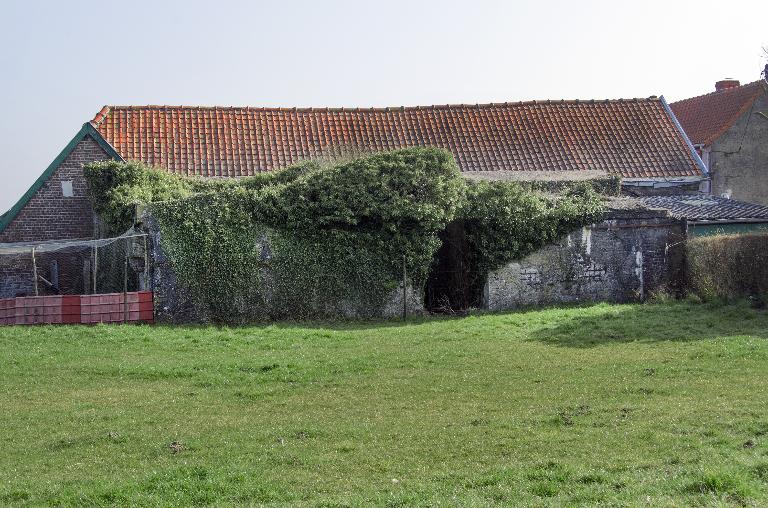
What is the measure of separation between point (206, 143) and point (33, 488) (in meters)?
21.0

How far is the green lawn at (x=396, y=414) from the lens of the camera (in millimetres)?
7566

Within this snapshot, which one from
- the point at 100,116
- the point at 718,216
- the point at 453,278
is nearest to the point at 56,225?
the point at 100,116

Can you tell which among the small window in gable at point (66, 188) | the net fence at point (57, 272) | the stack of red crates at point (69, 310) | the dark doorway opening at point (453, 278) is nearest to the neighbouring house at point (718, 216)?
the dark doorway opening at point (453, 278)

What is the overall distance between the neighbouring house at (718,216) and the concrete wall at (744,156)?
382 inches

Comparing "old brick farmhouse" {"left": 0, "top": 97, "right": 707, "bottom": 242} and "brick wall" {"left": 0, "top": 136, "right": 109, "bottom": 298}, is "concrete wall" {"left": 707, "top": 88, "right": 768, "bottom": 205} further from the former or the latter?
"brick wall" {"left": 0, "top": 136, "right": 109, "bottom": 298}

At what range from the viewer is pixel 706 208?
24.1 meters

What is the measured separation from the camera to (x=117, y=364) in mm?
14414

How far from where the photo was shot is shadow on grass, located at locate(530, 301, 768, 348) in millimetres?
15477

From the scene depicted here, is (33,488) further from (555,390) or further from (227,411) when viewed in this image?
(555,390)

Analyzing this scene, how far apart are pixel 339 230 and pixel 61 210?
9508 mm

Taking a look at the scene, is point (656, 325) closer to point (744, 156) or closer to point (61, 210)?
point (61, 210)

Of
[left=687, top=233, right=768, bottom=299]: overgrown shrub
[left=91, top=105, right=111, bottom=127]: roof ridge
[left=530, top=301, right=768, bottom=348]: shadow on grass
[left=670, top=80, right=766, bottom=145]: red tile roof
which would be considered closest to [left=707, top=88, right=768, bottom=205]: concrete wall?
[left=670, top=80, right=766, bottom=145]: red tile roof

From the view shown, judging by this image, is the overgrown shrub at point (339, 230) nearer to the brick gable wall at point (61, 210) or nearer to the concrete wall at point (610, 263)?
the concrete wall at point (610, 263)

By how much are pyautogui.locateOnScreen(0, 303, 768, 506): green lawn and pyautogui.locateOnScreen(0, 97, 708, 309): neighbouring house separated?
27.9 feet
